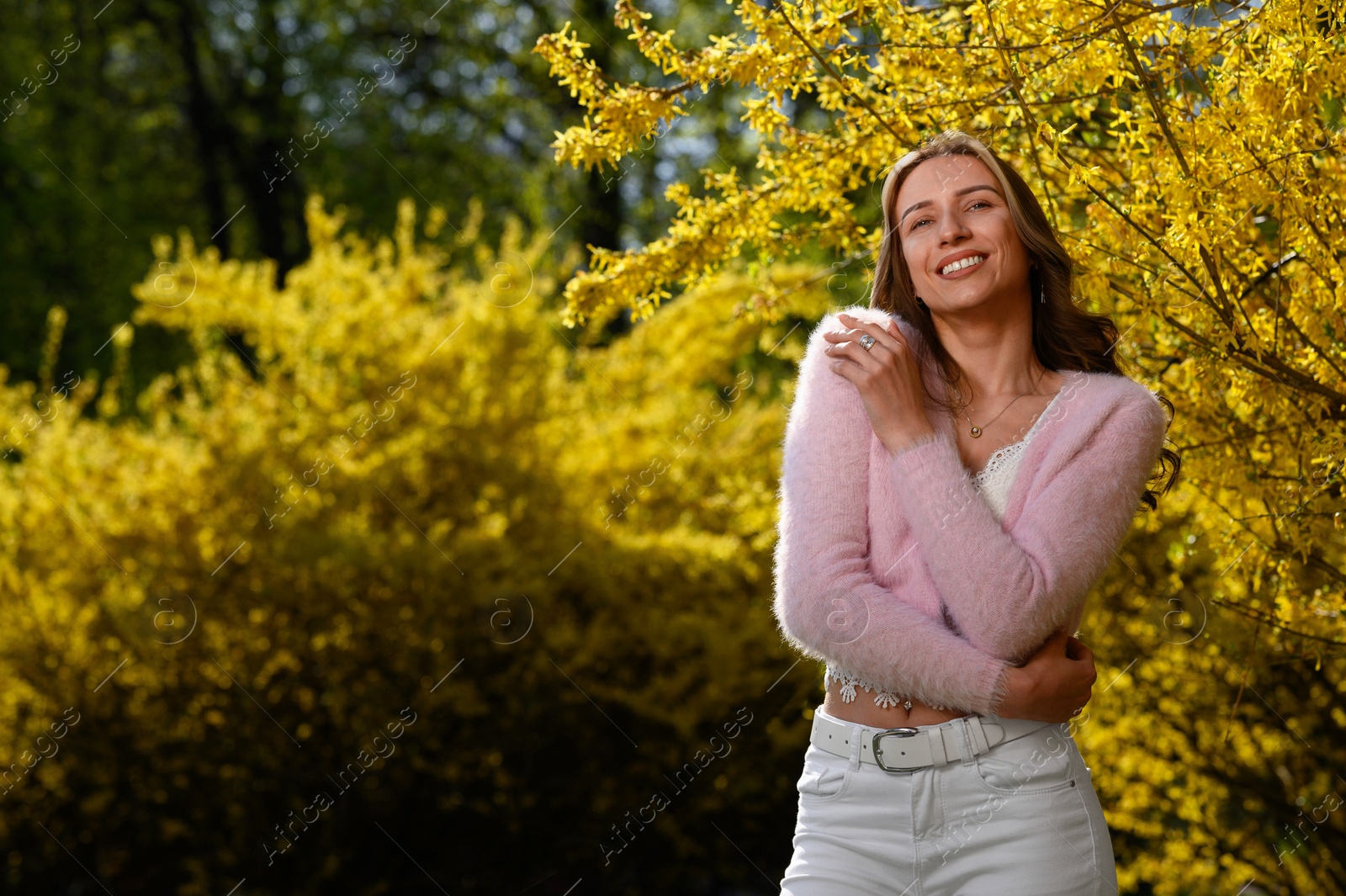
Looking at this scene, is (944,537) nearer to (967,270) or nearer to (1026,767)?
(1026,767)

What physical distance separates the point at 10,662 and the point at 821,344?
4.32 m

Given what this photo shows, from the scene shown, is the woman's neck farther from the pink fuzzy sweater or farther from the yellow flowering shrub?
the yellow flowering shrub

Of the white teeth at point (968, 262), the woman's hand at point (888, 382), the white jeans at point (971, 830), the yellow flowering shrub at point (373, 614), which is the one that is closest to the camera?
the white jeans at point (971, 830)

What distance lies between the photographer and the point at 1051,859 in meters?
1.60

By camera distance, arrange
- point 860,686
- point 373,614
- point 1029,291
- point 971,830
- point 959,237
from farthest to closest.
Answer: point 373,614
point 1029,291
point 959,237
point 860,686
point 971,830

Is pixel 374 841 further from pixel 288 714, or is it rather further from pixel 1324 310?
pixel 1324 310

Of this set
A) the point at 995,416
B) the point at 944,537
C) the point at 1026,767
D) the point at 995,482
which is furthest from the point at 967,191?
the point at 1026,767

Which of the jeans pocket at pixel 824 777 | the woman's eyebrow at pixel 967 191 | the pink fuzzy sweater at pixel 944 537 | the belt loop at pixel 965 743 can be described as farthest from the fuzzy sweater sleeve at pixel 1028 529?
the woman's eyebrow at pixel 967 191

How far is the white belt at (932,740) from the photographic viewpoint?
164 centimetres

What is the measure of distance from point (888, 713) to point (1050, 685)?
223 mm

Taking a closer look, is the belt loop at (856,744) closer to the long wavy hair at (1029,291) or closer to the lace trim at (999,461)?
the lace trim at (999,461)

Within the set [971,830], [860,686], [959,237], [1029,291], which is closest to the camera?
[971,830]

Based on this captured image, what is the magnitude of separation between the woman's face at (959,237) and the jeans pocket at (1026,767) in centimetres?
66

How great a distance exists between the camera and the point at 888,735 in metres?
1.66
